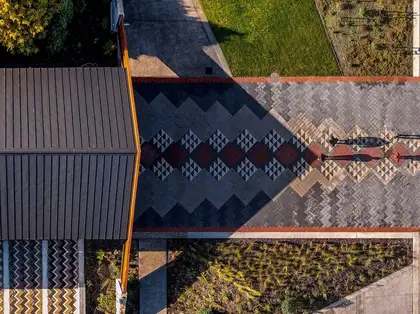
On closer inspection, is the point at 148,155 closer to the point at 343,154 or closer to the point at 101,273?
the point at 101,273

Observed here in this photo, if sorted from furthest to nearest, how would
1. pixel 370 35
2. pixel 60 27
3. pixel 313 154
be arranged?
pixel 370 35, pixel 313 154, pixel 60 27

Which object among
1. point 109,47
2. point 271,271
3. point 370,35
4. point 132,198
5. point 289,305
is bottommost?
point 289,305

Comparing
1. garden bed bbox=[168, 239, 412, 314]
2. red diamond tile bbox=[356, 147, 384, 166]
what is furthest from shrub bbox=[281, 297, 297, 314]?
red diamond tile bbox=[356, 147, 384, 166]

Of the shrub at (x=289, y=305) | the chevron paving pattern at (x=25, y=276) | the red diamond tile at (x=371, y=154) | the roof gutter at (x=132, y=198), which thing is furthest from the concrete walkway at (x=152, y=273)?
the red diamond tile at (x=371, y=154)

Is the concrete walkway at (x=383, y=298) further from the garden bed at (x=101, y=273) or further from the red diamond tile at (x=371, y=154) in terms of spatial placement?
the garden bed at (x=101, y=273)

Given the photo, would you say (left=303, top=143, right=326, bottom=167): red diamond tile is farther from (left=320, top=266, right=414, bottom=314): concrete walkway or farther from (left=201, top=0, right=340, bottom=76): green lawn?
(left=320, top=266, right=414, bottom=314): concrete walkway

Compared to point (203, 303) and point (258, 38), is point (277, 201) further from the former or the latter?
point (258, 38)

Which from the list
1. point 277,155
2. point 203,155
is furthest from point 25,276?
point 277,155
